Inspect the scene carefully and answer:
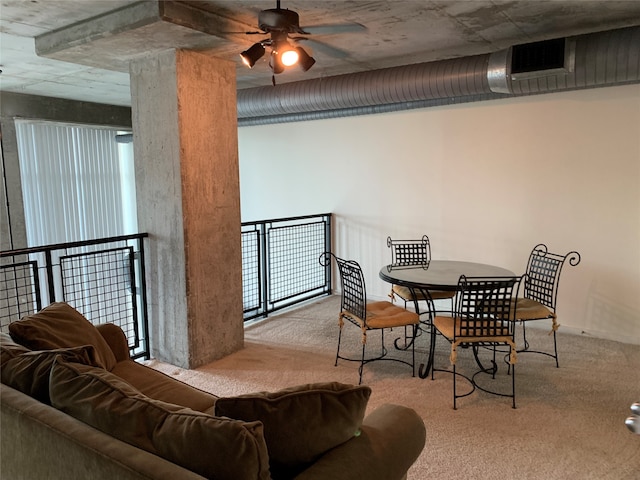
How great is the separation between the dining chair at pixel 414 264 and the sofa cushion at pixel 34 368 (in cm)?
230

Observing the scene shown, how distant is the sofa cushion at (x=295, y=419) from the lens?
131 centimetres

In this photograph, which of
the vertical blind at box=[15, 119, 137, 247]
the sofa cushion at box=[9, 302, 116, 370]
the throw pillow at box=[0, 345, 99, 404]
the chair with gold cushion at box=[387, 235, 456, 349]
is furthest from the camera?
the vertical blind at box=[15, 119, 137, 247]

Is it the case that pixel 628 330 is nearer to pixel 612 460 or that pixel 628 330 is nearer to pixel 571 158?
pixel 571 158

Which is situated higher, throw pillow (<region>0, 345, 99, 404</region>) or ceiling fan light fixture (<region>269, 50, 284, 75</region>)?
ceiling fan light fixture (<region>269, 50, 284, 75</region>)

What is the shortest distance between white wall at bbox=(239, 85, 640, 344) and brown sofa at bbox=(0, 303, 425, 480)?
Answer: 3.23m

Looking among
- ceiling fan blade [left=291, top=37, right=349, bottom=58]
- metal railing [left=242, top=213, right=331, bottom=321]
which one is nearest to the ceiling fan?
ceiling fan blade [left=291, top=37, right=349, bottom=58]

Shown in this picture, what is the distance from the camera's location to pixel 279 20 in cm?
271

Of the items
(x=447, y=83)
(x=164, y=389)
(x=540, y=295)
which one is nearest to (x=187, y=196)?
(x=164, y=389)

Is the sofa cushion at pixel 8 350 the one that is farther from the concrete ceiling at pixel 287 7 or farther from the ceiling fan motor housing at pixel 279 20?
the ceiling fan motor housing at pixel 279 20

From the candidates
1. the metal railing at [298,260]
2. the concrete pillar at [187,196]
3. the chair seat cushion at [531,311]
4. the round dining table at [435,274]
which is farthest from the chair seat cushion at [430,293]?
the metal railing at [298,260]

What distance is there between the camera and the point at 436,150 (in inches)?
193

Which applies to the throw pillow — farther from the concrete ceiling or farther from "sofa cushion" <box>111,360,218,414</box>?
the concrete ceiling

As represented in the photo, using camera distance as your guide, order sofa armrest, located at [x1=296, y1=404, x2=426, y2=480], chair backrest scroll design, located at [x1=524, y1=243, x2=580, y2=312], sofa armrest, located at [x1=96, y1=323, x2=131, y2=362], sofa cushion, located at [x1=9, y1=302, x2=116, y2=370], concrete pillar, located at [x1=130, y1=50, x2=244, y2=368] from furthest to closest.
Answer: chair backrest scroll design, located at [x1=524, y1=243, x2=580, y2=312], concrete pillar, located at [x1=130, y1=50, x2=244, y2=368], sofa armrest, located at [x1=96, y1=323, x2=131, y2=362], sofa cushion, located at [x1=9, y1=302, x2=116, y2=370], sofa armrest, located at [x1=296, y1=404, x2=426, y2=480]

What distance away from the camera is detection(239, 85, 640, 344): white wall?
3971mm
